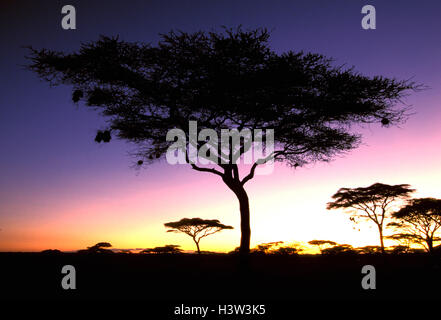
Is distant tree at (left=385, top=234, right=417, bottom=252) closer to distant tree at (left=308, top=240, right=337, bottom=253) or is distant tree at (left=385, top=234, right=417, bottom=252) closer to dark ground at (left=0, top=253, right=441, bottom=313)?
distant tree at (left=308, top=240, right=337, bottom=253)

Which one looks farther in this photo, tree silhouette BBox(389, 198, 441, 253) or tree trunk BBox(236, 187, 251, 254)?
tree silhouette BBox(389, 198, 441, 253)

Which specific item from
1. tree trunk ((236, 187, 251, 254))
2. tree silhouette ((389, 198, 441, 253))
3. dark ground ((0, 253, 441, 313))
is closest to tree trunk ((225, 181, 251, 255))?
tree trunk ((236, 187, 251, 254))

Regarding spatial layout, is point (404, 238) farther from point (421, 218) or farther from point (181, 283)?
point (181, 283)

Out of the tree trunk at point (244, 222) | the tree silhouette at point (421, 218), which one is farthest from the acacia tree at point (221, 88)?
the tree silhouette at point (421, 218)

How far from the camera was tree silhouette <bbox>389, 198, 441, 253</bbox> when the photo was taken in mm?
29047

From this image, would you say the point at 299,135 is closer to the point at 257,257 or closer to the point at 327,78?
the point at 327,78

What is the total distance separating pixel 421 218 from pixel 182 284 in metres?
29.1

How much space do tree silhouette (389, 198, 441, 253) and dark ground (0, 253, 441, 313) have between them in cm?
1694

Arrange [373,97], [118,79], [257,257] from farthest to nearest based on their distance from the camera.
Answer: [257,257] → [373,97] → [118,79]

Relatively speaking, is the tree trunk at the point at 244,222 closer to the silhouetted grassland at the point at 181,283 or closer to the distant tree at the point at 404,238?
the silhouetted grassland at the point at 181,283

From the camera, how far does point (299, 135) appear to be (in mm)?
14750

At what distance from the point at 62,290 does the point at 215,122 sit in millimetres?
8293

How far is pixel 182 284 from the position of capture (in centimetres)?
1024
